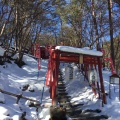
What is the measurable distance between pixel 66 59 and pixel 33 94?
112 inches

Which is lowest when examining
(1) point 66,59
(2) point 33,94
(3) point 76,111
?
(3) point 76,111

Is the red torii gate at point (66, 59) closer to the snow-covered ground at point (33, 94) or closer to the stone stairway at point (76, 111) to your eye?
the snow-covered ground at point (33, 94)

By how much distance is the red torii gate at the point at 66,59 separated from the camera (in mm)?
13093

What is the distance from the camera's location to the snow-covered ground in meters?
11.3

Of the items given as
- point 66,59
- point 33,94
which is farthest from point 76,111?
point 33,94

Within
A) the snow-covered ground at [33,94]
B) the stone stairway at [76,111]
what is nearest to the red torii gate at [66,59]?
the snow-covered ground at [33,94]

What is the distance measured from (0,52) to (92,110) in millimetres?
10071

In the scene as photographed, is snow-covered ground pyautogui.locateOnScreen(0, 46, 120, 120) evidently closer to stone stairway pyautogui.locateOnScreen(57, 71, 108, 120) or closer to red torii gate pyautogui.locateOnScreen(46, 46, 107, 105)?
stone stairway pyautogui.locateOnScreen(57, 71, 108, 120)

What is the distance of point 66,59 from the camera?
45.9ft

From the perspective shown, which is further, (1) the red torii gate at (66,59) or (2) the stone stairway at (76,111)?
(1) the red torii gate at (66,59)

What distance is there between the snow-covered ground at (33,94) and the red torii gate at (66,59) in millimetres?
805

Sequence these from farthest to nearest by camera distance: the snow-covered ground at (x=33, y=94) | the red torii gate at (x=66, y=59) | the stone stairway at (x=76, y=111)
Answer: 1. the red torii gate at (x=66, y=59)
2. the stone stairway at (x=76, y=111)
3. the snow-covered ground at (x=33, y=94)

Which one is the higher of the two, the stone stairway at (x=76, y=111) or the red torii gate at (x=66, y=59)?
the red torii gate at (x=66, y=59)

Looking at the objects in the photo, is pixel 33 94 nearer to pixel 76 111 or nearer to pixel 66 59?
pixel 66 59
